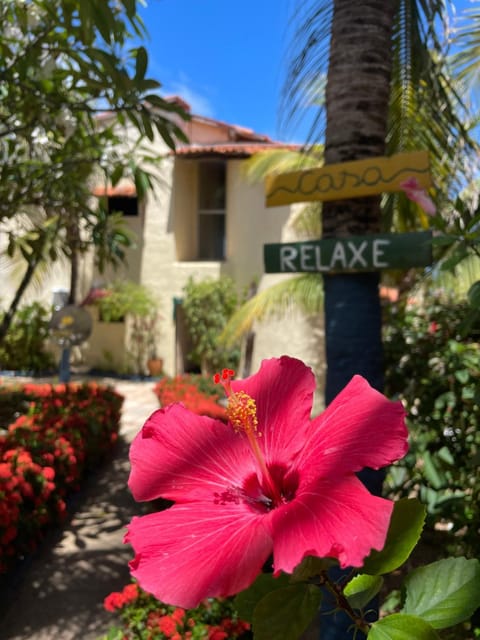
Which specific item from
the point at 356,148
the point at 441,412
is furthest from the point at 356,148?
the point at 441,412

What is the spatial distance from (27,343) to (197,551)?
14.4 meters

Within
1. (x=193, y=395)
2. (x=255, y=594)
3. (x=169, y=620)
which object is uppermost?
(x=255, y=594)

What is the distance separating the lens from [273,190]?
2516mm

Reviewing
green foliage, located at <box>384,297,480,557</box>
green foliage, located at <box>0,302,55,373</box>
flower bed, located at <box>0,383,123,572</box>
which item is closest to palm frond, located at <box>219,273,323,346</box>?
flower bed, located at <box>0,383,123,572</box>

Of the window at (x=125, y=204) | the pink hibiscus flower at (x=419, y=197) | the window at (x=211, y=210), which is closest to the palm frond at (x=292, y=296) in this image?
the pink hibiscus flower at (x=419, y=197)

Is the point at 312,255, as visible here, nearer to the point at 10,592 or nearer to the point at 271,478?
the point at 271,478

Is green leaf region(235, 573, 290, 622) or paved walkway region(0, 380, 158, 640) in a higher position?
green leaf region(235, 573, 290, 622)

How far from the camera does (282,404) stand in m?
0.69

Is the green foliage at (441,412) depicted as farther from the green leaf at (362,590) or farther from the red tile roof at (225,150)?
the red tile roof at (225,150)

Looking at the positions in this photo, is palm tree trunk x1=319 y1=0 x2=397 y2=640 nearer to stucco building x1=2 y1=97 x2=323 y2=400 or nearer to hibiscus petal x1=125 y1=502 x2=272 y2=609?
hibiscus petal x1=125 y1=502 x2=272 y2=609

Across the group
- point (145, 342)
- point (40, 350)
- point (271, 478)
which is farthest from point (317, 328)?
point (40, 350)

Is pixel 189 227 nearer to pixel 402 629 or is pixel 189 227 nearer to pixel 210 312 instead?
pixel 210 312

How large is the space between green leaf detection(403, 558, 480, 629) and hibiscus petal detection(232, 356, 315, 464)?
0.67 ft

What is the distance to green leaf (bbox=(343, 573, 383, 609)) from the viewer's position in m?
0.59
